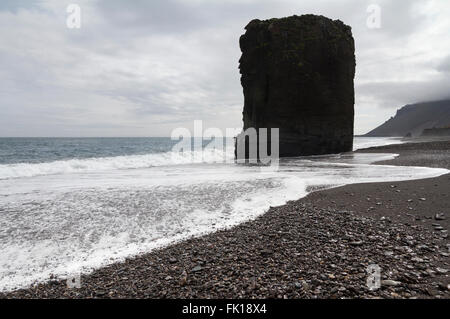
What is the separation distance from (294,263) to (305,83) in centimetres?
2731

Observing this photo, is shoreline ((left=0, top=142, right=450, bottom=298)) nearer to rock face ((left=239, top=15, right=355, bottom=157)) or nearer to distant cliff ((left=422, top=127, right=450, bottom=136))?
rock face ((left=239, top=15, right=355, bottom=157))

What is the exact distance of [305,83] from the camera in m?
28.0

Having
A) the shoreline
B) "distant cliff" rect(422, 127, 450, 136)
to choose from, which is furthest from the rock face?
"distant cliff" rect(422, 127, 450, 136)

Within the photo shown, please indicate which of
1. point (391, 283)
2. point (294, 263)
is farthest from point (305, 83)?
point (391, 283)

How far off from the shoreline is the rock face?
2285cm

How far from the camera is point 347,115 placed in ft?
98.1

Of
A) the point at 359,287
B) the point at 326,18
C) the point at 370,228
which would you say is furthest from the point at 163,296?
the point at 326,18

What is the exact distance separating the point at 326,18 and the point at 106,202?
31923 millimetres

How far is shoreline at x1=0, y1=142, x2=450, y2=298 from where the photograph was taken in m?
3.49

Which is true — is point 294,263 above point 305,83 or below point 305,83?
below

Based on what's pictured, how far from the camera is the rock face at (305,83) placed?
92.4ft

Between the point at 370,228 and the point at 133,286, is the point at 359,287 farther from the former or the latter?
the point at 133,286

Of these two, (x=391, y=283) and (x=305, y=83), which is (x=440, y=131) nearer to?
(x=305, y=83)
